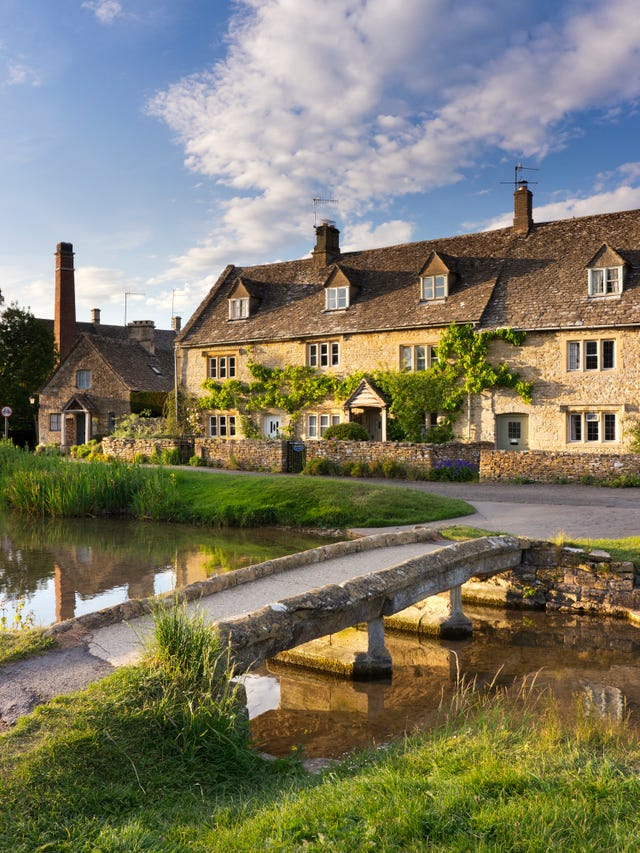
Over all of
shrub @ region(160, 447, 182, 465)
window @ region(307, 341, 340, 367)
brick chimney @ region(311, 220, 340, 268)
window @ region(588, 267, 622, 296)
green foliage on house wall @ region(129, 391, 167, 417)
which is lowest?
shrub @ region(160, 447, 182, 465)

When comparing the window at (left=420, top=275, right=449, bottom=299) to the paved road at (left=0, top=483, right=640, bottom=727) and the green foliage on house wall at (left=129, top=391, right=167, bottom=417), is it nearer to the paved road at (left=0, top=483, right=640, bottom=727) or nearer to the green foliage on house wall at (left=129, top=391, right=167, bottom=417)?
the paved road at (left=0, top=483, right=640, bottom=727)

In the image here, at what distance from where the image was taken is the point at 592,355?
28.1m

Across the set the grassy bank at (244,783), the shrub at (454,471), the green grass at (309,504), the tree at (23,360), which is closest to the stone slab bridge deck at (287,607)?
the grassy bank at (244,783)

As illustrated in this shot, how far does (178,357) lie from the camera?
1494 inches

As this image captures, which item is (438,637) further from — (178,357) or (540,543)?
(178,357)

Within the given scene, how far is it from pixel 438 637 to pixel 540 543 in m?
2.58

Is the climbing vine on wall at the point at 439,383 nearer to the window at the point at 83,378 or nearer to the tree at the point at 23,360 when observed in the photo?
the window at the point at 83,378

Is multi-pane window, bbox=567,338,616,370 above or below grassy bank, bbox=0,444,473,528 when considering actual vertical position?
above

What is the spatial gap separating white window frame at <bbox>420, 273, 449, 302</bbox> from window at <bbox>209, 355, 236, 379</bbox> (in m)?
10.4

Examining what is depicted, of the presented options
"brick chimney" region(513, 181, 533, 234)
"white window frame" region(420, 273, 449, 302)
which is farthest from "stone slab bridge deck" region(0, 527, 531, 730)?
"brick chimney" region(513, 181, 533, 234)

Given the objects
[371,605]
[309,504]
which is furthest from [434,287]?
[371,605]

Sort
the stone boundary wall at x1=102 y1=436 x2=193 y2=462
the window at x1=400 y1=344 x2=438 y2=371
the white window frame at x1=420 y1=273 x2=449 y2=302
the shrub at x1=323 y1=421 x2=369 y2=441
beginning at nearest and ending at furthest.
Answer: the shrub at x1=323 y1=421 x2=369 y2=441
the stone boundary wall at x1=102 y1=436 x2=193 y2=462
the window at x1=400 y1=344 x2=438 y2=371
the white window frame at x1=420 y1=273 x2=449 y2=302

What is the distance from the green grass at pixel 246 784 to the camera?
4016 mm

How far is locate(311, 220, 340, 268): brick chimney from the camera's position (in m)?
37.2
